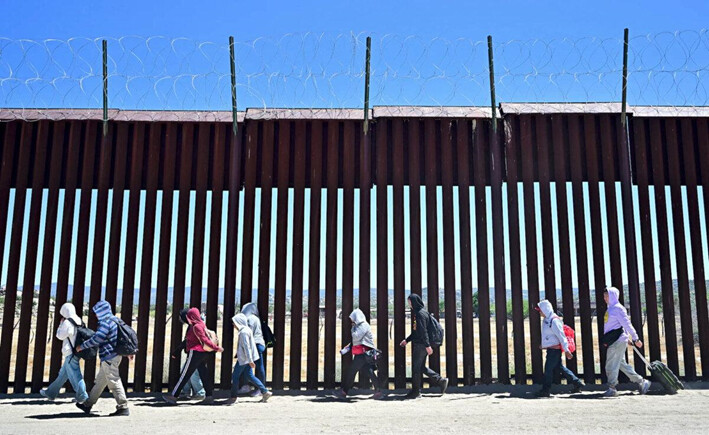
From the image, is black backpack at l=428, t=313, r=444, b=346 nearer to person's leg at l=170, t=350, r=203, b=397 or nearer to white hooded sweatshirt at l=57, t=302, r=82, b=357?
person's leg at l=170, t=350, r=203, b=397

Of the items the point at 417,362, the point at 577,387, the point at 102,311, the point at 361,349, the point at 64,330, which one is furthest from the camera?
the point at 577,387

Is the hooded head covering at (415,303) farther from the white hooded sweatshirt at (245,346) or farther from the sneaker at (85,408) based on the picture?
the sneaker at (85,408)

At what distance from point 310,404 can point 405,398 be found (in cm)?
128

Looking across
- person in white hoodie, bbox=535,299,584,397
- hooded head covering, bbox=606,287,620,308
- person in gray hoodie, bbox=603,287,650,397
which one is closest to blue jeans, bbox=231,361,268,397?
person in white hoodie, bbox=535,299,584,397

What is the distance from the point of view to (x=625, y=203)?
9500 mm

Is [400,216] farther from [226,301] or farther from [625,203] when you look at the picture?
[625,203]

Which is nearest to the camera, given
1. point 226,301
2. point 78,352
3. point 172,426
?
point 172,426

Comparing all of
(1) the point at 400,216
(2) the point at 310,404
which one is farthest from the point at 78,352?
(1) the point at 400,216

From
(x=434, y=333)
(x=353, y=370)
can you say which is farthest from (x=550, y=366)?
(x=353, y=370)

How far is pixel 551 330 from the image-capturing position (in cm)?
845

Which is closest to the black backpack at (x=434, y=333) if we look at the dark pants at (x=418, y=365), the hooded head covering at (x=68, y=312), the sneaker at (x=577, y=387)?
the dark pants at (x=418, y=365)

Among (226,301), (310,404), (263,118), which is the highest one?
(263,118)

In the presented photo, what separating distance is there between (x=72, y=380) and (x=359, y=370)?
11.8 ft

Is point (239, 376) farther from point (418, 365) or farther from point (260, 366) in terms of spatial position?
point (418, 365)
